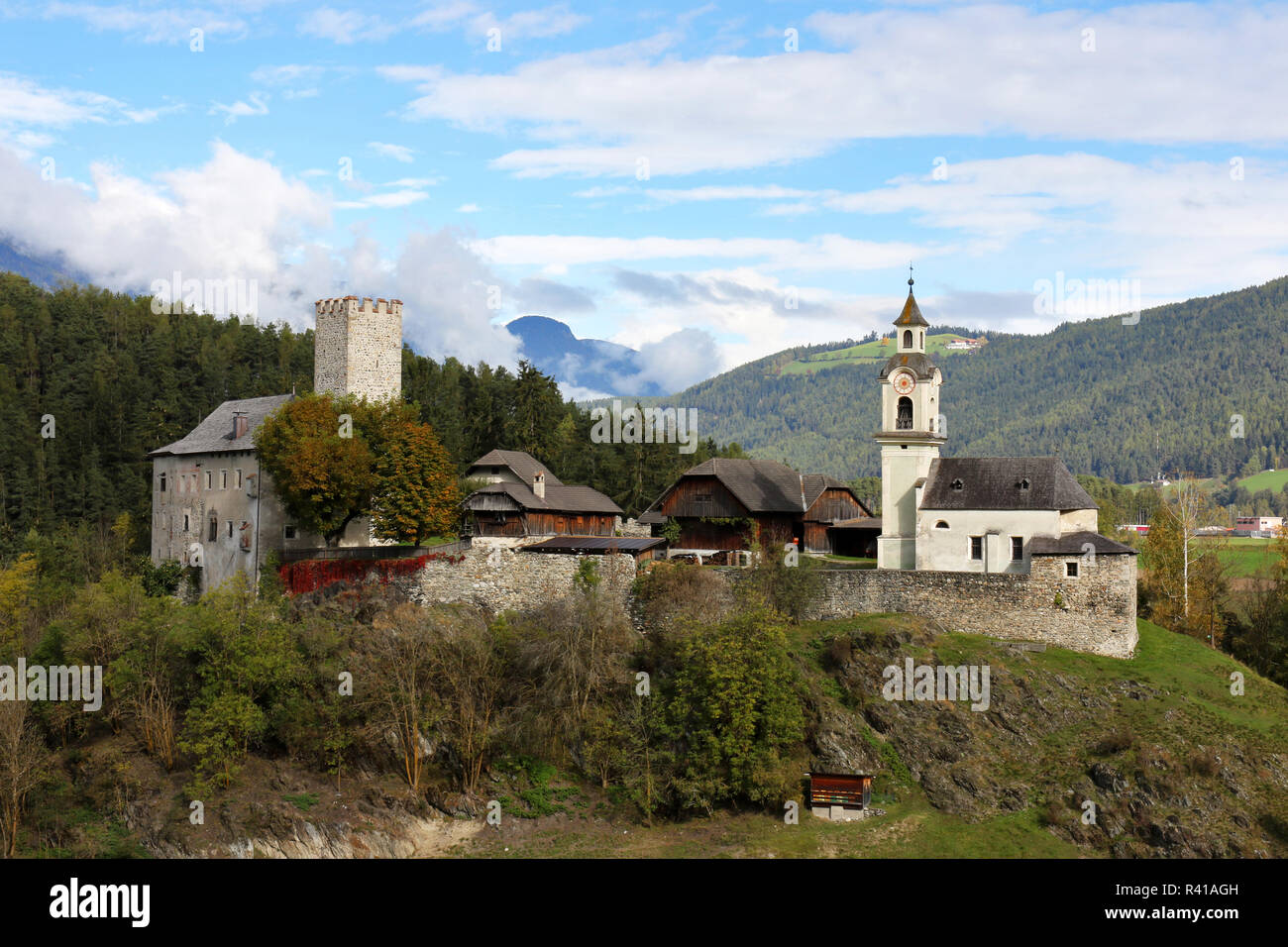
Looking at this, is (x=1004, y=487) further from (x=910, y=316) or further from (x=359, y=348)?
(x=359, y=348)

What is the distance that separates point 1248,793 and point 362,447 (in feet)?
113

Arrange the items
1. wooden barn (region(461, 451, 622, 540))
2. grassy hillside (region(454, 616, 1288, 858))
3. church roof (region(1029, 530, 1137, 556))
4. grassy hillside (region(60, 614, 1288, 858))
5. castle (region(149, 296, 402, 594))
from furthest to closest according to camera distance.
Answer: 1. wooden barn (region(461, 451, 622, 540))
2. castle (region(149, 296, 402, 594))
3. church roof (region(1029, 530, 1137, 556))
4. grassy hillside (region(60, 614, 1288, 858))
5. grassy hillside (region(454, 616, 1288, 858))

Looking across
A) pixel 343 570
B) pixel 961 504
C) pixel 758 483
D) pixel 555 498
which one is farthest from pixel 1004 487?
pixel 343 570

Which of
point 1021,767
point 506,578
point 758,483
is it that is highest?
point 758,483

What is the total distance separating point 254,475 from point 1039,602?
3341cm

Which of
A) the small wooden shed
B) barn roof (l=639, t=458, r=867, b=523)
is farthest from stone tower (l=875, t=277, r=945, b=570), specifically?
the small wooden shed

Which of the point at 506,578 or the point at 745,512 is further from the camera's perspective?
the point at 745,512

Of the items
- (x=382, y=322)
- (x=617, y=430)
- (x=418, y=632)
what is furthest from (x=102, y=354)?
(x=418, y=632)

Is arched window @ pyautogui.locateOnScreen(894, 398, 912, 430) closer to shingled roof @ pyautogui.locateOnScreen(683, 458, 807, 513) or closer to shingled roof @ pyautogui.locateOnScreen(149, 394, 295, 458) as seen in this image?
shingled roof @ pyautogui.locateOnScreen(683, 458, 807, 513)

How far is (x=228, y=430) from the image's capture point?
183ft

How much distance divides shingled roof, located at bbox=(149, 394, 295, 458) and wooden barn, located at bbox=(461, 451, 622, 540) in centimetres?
1002

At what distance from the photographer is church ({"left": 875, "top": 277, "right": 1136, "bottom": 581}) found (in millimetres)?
43969

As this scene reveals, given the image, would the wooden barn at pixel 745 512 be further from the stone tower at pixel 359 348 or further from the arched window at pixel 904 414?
the stone tower at pixel 359 348
